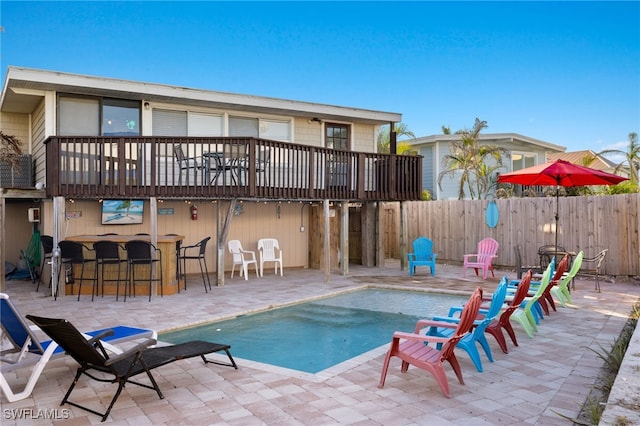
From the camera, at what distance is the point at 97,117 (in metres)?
10.7

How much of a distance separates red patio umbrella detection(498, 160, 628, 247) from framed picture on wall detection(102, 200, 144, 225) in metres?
8.11

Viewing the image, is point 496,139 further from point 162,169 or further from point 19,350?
point 19,350

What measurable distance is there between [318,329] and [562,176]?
5979 mm

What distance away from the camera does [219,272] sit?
10.4 metres

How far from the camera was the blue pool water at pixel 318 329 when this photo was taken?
5.65m

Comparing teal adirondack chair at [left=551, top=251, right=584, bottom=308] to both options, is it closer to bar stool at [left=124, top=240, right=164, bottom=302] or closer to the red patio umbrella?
the red patio umbrella

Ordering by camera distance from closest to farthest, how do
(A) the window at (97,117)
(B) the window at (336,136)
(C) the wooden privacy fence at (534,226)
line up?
(A) the window at (97,117)
(C) the wooden privacy fence at (534,226)
(B) the window at (336,136)

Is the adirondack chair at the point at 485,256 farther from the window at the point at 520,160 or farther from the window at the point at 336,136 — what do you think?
the window at the point at 520,160

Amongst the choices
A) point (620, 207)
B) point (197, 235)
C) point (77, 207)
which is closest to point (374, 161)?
point (197, 235)

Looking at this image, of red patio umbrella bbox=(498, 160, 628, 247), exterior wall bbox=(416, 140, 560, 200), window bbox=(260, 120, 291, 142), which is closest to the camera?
red patio umbrella bbox=(498, 160, 628, 247)

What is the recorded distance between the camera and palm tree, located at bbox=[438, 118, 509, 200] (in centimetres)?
2025

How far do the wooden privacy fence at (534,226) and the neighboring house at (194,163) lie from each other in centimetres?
197

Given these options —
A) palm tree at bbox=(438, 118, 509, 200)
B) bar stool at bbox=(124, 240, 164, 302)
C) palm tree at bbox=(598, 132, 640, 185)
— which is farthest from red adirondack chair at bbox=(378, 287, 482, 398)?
palm tree at bbox=(598, 132, 640, 185)

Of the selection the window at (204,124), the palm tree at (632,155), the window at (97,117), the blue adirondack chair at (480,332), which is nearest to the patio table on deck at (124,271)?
the window at (97,117)
